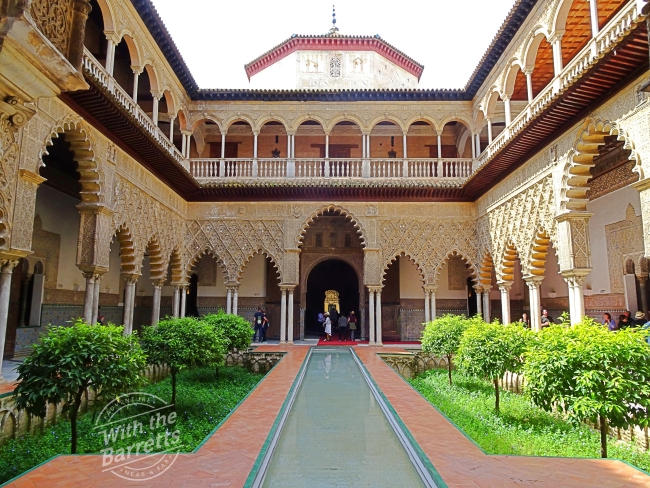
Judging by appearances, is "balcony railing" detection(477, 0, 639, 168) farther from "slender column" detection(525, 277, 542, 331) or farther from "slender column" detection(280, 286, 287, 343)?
"slender column" detection(280, 286, 287, 343)

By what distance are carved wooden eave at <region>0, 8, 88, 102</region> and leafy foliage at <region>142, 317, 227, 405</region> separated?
5.24 m

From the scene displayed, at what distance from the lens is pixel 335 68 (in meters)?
18.2

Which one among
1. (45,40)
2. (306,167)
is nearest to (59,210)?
(306,167)

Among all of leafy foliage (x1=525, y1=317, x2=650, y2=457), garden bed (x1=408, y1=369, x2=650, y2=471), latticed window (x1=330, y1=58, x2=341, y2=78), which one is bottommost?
garden bed (x1=408, y1=369, x2=650, y2=471)

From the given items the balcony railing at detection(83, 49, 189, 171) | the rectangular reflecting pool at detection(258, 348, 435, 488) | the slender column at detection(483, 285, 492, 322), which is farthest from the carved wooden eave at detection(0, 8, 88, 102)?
the slender column at detection(483, 285, 492, 322)

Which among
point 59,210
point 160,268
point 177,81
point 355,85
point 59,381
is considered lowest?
point 59,381

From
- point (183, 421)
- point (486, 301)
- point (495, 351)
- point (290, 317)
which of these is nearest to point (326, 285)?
point (290, 317)

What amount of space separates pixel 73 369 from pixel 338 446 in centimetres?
267

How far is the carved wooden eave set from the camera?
7.92 feet

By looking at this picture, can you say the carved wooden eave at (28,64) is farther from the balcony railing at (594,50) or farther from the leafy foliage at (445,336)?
the leafy foliage at (445,336)

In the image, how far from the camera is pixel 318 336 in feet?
60.4

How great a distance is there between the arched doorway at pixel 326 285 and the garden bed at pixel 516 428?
10.2 metres

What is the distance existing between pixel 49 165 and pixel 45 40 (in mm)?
9548

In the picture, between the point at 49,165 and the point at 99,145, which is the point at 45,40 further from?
the point at 49,165
